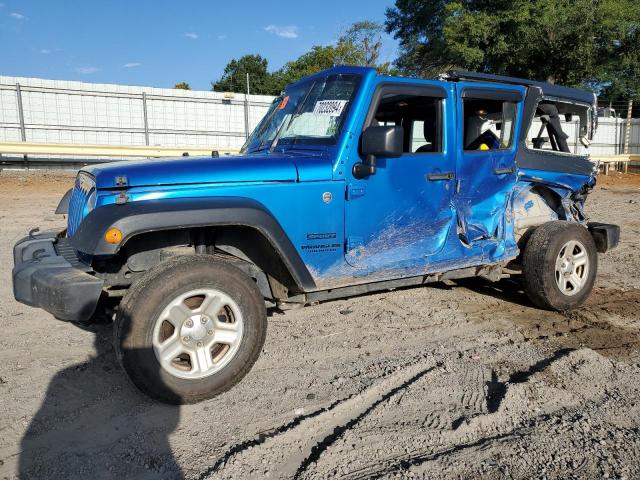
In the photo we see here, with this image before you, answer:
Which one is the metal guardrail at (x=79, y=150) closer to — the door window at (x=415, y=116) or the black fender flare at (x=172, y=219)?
the door window at (x=415, y=116)

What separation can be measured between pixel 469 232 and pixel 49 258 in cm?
326

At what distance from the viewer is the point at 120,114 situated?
62.0 feet

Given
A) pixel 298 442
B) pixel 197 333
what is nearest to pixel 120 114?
pixel 197 333

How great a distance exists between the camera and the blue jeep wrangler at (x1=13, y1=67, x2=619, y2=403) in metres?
3.12

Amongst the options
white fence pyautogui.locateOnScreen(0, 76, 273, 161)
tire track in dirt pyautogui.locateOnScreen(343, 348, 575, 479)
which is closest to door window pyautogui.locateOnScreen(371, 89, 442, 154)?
tire track in dirt pyautogui.locateOnScreen(343, 348, 575, 479)

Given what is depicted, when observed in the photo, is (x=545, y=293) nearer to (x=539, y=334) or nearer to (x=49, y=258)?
(x=539, y=334)

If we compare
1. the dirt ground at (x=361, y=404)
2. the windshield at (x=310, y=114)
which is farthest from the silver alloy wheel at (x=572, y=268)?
the windshield at (x=310, y=114)

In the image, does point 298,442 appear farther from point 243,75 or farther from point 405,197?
point 243,75

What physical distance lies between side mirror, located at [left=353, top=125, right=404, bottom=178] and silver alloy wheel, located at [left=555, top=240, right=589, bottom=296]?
232 centimetres

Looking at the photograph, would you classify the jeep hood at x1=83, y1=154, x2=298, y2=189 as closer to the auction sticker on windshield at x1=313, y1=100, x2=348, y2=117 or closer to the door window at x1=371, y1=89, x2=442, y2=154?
the auction sticker on windshield at x1=313, y1=100, x2=348, y2=117

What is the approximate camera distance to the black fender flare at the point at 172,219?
2.97 metres

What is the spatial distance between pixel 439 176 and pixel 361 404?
1.94 metres

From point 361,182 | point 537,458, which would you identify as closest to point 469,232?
point 361,182

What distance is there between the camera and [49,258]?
11.6ft
